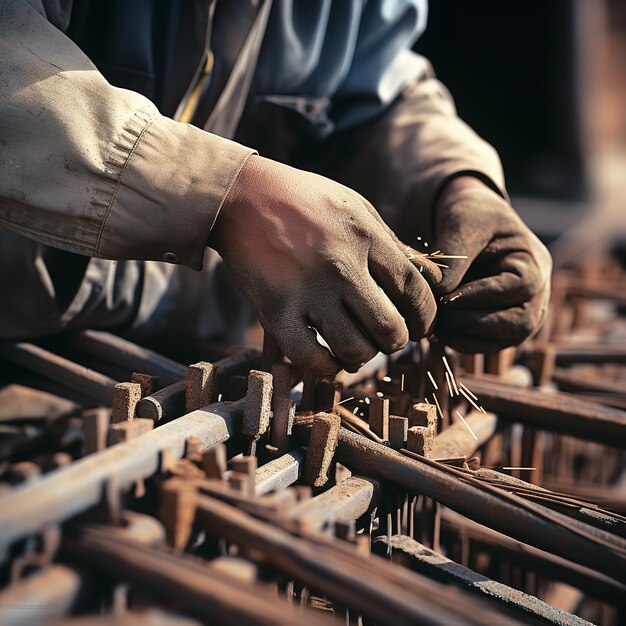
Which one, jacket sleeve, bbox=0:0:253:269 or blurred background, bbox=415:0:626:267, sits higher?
blurred background, bbox=415:0:626:267

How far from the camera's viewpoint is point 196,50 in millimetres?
2006

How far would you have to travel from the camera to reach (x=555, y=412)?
1952mm

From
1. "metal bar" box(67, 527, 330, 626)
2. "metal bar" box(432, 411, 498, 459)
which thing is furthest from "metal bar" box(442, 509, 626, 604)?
"metal bar" box(67, 527, 330, 626)

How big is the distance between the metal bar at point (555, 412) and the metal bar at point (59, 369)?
3.06ft

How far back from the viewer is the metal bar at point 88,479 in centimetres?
89

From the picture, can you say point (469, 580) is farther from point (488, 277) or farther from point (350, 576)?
point (488, 277)

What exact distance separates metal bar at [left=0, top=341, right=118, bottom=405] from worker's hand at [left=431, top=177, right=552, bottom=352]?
0.81m

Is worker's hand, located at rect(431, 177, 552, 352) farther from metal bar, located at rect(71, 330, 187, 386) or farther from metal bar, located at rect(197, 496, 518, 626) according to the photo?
metal bar, located at rect(197, 496, 518, 626)

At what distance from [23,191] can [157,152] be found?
0.28m

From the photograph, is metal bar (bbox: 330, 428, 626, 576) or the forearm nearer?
metal bar (bbox: 330, 428, 626, 576)

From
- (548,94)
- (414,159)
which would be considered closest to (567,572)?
(414,159)

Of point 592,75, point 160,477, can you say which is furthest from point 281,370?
point 592,75

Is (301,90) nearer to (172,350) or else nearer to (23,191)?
(172,350)

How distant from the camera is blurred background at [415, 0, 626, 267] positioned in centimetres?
752
